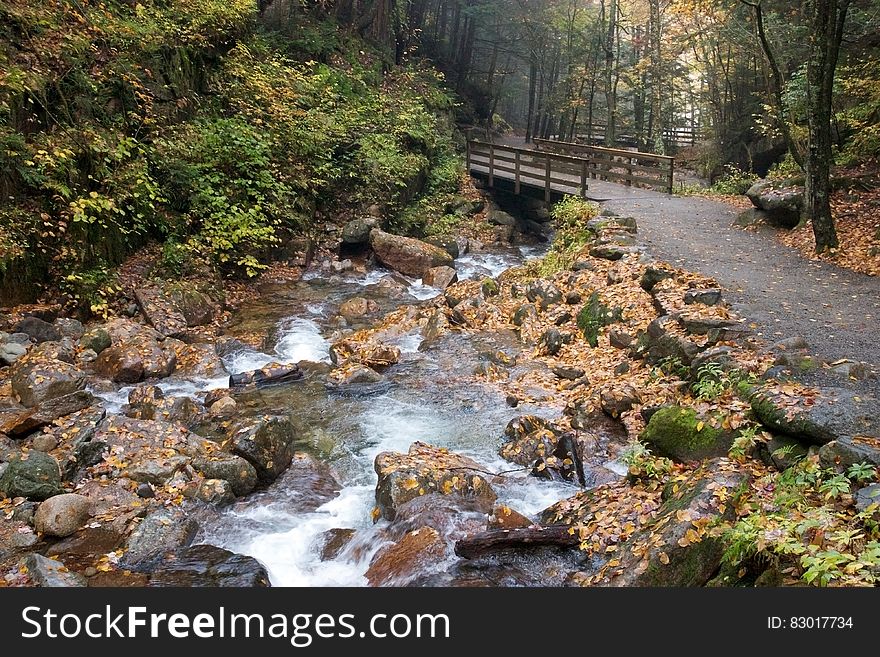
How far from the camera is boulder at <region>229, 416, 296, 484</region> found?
23.4 ft

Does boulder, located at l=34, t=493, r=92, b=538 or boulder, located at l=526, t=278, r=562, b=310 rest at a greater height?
boulder, located at l=526, t=278, r=562, b=310

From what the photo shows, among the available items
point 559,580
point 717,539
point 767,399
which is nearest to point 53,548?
point 559,580

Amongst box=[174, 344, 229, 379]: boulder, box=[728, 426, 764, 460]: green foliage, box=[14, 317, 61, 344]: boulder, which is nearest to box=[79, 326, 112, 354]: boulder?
box=[14, 317, 61, 344]: boulder

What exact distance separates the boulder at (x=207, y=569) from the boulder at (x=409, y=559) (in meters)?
1.06

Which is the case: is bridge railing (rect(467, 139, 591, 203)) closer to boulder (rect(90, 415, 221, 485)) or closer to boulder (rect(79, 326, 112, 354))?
boulder (rect(79, 326, 112, 354))

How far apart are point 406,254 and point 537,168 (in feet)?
25.1

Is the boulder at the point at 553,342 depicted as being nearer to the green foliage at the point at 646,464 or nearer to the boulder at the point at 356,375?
the boulder at the point at 356,375

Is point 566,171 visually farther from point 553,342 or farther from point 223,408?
point 223,408

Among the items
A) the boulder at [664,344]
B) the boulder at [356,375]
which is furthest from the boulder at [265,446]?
the boulder at [664,344]

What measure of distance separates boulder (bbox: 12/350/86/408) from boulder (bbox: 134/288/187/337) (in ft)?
8.88

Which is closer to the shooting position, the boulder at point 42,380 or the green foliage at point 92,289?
the boulder at point 42,380

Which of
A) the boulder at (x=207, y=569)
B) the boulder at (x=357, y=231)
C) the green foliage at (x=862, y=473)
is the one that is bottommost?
the boulder at (x=207, y=569)

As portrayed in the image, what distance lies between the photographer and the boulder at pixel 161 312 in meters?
11.2

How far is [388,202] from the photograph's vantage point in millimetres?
18938
